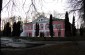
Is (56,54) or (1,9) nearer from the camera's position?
(1,9)

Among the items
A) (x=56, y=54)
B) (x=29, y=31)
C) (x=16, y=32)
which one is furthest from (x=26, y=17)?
(x=29, y=31)

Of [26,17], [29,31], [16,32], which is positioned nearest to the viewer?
[26,17]

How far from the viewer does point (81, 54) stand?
1317cm

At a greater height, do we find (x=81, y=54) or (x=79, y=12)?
(x=79, y=12)

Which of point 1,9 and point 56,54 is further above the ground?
point 1,9

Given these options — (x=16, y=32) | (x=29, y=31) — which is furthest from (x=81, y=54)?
(x=29, y=31)

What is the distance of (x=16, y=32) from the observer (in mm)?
65562

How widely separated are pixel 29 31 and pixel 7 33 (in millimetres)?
18738

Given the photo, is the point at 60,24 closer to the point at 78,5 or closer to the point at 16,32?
the point at 16,32

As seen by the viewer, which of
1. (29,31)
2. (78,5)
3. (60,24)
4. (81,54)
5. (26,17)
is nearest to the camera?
(26,17)

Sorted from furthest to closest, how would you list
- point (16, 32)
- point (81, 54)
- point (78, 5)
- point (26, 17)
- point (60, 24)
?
point (60, 24) → point (16, 32) → point (78, 5) → point (81, 54) → point (26, 17)

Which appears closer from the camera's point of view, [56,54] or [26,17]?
[26,17]

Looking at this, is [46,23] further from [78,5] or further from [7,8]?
[7,8]

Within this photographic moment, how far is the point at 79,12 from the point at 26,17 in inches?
496
